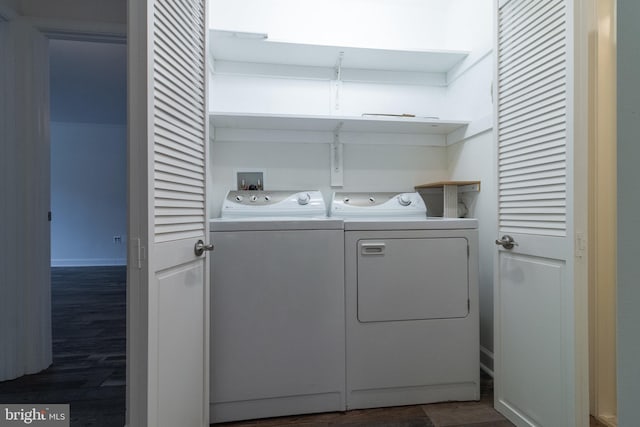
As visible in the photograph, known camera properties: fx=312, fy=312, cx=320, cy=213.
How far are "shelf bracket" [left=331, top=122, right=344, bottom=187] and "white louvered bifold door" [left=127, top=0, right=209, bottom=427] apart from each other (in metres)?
0.99

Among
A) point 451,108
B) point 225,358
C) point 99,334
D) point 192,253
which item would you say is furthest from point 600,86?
point 99,334

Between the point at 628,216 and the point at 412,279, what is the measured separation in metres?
1.11

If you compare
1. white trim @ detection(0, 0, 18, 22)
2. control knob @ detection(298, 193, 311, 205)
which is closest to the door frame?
control knob @ detection(298, 193, 311, 205)

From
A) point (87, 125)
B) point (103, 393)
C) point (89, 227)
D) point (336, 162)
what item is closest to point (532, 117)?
point (336, 162)

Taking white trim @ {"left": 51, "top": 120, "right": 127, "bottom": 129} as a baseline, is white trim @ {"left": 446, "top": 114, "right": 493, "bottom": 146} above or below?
below

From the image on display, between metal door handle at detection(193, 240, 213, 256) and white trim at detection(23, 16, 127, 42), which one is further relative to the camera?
white trim at detection(23, 16, 127, 42)

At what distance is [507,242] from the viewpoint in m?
1.38

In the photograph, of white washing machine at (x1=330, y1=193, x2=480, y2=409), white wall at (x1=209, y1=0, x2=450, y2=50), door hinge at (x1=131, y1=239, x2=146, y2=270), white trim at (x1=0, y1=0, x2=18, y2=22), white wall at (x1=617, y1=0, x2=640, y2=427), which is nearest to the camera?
white wall at (x1=617, y1=0, x2=640, y2=427)

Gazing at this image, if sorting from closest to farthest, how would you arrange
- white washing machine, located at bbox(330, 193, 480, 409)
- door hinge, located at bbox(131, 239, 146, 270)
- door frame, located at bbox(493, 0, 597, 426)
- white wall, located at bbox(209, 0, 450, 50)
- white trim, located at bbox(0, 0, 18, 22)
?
door hinge, located at bbox(131, 239, 146, 270) → door frame, located at bbox(493, 0, 597, 426) → white washing machine, located at bbox(330, 193, 480, 409) → white trim, located at bbox(0, 0, 18, 22) → white wall, located at bbox(209, 0, 450, 50)

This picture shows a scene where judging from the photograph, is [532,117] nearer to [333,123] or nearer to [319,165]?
[333,123]

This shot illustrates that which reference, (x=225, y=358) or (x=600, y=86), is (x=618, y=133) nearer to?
(x=600, y=86)

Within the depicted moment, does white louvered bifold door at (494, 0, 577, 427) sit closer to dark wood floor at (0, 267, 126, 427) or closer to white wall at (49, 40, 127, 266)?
dark wood floor at (0, 267, 126, 427)

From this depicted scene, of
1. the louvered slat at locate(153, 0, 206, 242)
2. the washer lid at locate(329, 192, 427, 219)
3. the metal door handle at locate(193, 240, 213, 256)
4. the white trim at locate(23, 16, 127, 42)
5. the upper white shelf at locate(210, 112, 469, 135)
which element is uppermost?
the white trim at locate(23, 16, 127, 42)

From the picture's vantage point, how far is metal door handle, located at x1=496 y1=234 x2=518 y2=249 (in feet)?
4.49
